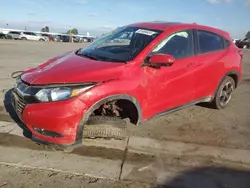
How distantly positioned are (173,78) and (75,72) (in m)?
1.60

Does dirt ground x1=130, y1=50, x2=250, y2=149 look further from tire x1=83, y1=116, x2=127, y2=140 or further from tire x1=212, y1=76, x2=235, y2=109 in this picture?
tire x1=83, y1=116, x2=127, y2=140

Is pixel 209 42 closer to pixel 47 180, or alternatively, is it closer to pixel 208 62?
pixel 208 62

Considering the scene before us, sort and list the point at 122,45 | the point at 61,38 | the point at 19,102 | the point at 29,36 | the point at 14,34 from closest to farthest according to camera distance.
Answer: the point at 19,102, the point at 122,45, the point at 14,34, the point at 29,36, the point at 61,38

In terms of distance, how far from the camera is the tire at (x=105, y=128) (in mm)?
3773

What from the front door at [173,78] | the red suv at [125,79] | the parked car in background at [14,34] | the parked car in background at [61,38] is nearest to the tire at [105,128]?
the red suv at [125,79]

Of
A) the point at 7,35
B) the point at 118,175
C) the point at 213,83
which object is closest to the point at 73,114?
the point at 118,175

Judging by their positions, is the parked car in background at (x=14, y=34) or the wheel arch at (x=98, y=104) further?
the parked car in background at (x=14, y=34)

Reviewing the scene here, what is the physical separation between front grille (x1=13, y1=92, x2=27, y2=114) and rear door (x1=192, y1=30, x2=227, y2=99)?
2.87 metres

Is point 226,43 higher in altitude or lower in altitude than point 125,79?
higher

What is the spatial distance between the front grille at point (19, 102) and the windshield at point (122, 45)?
123cm

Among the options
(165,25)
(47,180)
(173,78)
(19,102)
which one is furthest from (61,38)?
(47,180)

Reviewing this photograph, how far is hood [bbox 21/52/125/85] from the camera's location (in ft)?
11.6

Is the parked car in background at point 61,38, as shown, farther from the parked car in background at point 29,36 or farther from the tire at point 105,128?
the tire at point 105,128

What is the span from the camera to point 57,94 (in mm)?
3410
